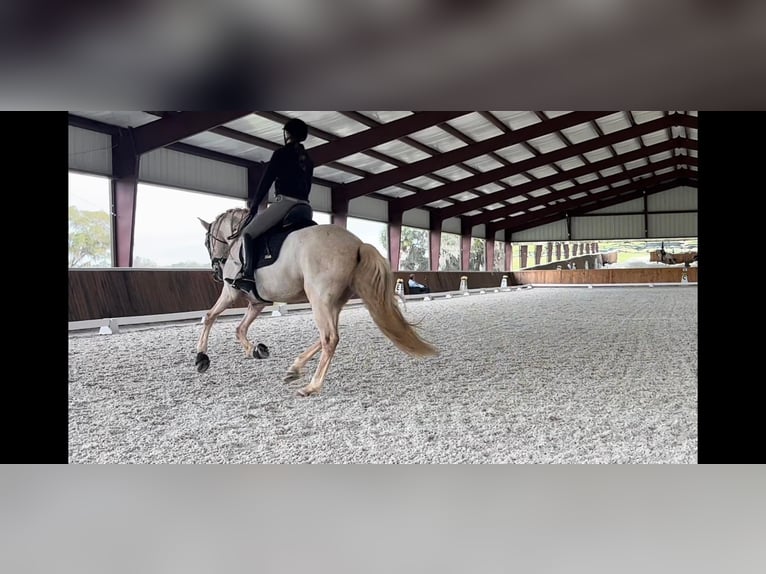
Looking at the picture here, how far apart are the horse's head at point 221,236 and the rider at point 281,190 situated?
28 centimetres

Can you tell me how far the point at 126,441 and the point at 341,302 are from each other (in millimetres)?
1406

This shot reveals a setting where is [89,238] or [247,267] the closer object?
[247,267]

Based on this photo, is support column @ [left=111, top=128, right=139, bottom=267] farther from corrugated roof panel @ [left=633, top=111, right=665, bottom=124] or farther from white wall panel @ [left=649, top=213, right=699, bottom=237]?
white wall panel @ [left=649, top=213, right=699, bottom=237]

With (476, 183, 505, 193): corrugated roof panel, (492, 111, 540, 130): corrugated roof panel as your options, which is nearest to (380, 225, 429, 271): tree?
(492, 111, 540, 130): corrugated roof panel

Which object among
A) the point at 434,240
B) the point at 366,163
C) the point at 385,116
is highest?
the point at 385,116

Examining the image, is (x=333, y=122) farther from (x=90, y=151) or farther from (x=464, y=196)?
(x=464, y=196)

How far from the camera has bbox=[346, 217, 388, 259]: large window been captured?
433 inches

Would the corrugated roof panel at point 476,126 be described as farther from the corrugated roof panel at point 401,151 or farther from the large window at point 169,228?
the large window at point 169,228

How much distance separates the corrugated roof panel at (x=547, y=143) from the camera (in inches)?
579

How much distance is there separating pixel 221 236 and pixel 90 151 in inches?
176

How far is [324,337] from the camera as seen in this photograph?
3490 mm

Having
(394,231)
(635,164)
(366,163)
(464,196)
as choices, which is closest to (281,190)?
(366,163)
